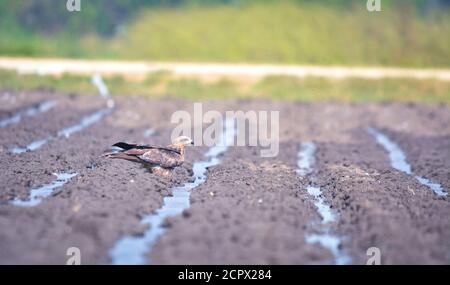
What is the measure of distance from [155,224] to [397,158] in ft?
26.6

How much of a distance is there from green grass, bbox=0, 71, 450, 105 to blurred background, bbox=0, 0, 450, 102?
632 centimetres

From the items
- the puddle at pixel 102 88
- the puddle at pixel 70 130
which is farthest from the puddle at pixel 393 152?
the puddle at pixel 102 88

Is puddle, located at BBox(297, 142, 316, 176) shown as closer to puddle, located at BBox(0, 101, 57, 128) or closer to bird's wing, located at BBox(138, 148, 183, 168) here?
bird's wing, located at BBox(138, 148, 183, 168)

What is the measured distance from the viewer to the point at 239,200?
459 inches

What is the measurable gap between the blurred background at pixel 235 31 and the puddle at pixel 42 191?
24747 mm

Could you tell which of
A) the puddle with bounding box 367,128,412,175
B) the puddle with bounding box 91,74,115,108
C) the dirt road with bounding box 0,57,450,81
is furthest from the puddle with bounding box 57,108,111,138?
the dirt road with bounding box 0,57,450,81

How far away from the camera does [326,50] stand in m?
38.7

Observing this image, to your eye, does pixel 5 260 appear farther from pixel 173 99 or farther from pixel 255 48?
pixel 255 48

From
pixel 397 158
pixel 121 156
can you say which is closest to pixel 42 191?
pixel 121 156

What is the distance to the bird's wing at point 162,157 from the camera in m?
13.1

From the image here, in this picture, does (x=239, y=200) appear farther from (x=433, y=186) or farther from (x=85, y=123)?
(x=85, y=123)

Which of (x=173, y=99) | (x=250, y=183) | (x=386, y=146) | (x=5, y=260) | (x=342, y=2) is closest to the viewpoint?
(x=5, y=260)

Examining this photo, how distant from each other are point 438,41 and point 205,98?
14.2 meters

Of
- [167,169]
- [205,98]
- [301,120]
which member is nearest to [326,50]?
[205,98]
